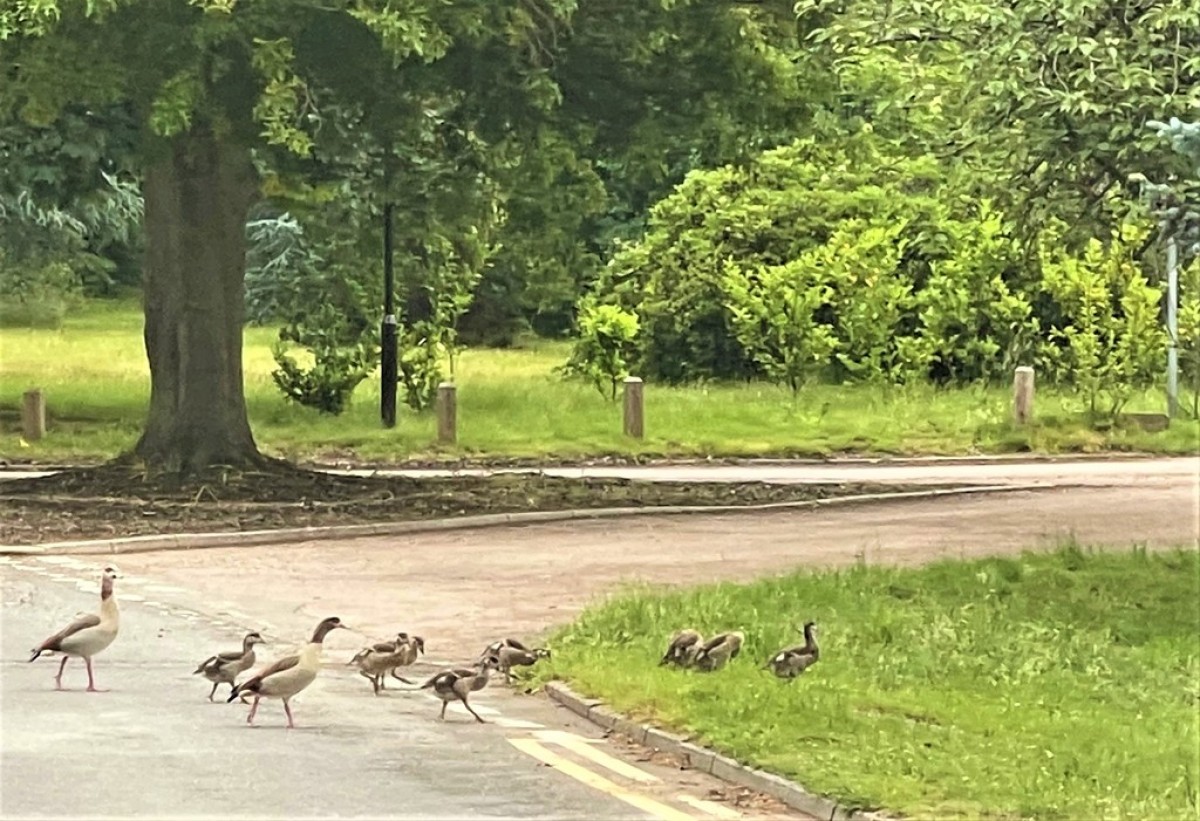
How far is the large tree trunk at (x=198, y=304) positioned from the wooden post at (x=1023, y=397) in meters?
13.3

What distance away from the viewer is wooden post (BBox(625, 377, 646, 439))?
32.0 meters

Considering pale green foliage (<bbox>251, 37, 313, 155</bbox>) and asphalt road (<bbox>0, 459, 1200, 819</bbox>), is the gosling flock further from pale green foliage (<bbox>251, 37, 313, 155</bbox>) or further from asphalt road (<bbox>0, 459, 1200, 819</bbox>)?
pale green foliage (<bbox>251, 37, 313, 155</bbox>)

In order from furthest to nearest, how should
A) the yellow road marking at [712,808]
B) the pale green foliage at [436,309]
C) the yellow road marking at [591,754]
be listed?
1. the pale green foliage at [436,309]
2. the yellow road marking at [591,754]
3. the yellow road marking at [712,808]

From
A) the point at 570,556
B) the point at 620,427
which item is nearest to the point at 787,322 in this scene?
the point at 620,427

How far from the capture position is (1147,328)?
35.5 meters

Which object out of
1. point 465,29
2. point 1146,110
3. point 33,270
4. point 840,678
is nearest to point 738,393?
point 33,270

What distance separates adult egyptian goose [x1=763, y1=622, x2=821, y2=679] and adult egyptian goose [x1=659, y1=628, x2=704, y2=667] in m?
0.40

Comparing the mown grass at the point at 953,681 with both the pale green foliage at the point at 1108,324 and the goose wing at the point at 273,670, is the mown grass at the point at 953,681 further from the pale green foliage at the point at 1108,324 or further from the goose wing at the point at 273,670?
the pale green foliage at the point at 1108,324

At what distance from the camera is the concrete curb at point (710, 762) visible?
8.92 meters

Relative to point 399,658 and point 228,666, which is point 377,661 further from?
point 228,666

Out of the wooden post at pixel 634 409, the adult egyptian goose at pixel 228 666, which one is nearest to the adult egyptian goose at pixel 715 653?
the adult egyptian goose at pixel 228 666

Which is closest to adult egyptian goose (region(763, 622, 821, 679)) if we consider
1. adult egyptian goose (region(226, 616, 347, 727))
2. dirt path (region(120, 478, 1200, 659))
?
dirt path (region(120, 478, 1200, 659))

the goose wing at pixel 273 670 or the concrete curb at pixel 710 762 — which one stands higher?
the goose wing at pixel 273 670

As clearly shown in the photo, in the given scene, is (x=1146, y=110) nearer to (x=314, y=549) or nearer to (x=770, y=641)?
(x=770, y=641)
